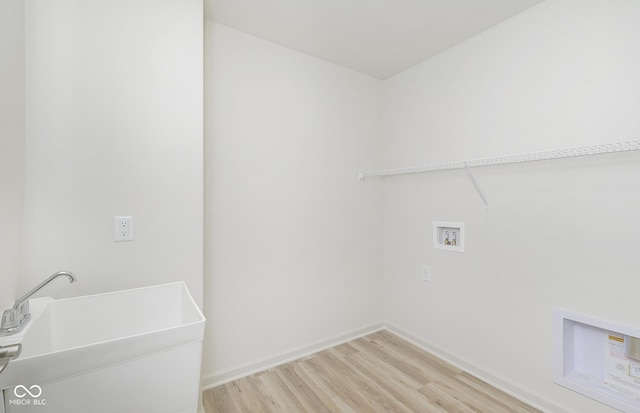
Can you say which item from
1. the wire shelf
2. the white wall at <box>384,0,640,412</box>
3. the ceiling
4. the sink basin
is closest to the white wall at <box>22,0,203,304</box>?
the sink basin

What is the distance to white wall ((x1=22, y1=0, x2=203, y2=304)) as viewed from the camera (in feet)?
4.11

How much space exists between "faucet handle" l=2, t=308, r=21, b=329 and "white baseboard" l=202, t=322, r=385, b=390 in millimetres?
1198

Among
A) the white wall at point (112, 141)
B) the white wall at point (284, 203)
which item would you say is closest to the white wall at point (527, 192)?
the white wall at point (284, 203)

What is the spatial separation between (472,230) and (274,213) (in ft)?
4.69

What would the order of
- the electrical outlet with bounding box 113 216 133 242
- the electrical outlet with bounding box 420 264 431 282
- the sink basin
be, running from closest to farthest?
1. the sink basin
2. the electrical outlet with bounding box 113 216 133 242
3. the electrical outlet with bounding box 420 264 431 282

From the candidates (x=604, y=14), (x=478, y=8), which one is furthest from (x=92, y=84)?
(x=604, y=14)

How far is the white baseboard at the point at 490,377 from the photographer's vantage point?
5.43 ft

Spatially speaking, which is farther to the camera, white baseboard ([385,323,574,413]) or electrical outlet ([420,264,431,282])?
electrical outlet ([420,264,431,282])

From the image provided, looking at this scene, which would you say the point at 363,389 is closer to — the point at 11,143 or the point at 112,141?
the point at 112,141

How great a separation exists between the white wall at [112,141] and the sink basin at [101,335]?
15 cm

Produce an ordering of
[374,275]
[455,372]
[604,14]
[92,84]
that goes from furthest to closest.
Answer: [374,275] < [455,372] < [604,14] < [92,84]

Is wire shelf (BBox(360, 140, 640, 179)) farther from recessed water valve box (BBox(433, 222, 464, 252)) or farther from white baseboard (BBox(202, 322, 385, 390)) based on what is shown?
→ white baseboard (BBox(202, 322, 385, 390))

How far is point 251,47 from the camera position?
203 cm

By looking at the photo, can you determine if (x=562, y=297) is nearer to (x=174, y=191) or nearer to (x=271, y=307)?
(x=271, y=307)
